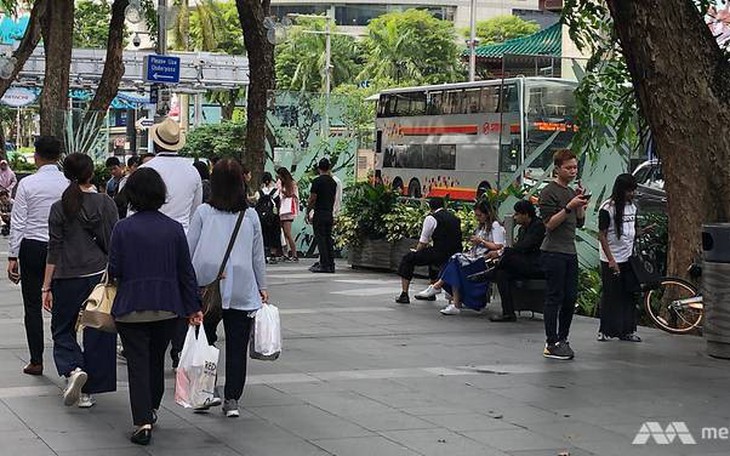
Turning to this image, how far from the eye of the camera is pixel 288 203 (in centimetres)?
2167

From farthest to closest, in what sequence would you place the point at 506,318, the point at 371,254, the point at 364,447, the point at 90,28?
the point at 90,28, the point at 371,254, the point at 506,318, the point at 364,447

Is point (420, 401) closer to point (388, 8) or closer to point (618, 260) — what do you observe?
point (618, 260)

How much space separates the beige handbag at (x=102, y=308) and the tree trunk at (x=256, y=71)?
43.7ft

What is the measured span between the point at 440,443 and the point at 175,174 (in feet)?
12.2

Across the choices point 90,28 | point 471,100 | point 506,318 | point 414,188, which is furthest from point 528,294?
point 90,28

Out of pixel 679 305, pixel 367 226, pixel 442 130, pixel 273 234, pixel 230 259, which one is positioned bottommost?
pixel 273 234

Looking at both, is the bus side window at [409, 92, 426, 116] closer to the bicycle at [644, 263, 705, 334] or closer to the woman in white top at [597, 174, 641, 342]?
the bicycle at [644, 263, 705, 334]

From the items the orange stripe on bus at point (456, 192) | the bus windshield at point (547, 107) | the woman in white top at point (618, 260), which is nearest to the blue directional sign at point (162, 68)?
the bus windshield at point (547, 107)

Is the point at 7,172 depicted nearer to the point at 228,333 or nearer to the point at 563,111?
the point at 563,111

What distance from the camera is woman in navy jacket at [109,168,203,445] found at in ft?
24.3

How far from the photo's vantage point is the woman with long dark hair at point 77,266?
8375mm

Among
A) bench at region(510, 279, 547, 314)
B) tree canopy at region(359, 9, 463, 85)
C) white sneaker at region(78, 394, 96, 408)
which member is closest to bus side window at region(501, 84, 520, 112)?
bench at region(510, 279, 547, 314)

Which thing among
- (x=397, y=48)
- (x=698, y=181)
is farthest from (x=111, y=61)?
(x=397, y=48)

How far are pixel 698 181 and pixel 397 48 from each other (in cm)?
6127
